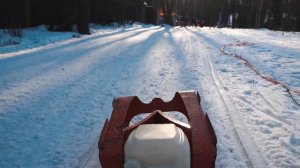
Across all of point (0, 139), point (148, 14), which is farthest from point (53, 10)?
point (148, 14)

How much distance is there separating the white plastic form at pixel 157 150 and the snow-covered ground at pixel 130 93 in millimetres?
878

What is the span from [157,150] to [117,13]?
31.1 metres

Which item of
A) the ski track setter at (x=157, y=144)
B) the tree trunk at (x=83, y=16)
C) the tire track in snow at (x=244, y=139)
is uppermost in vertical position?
the tree trunk at (x=83, y=16)

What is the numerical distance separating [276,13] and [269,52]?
3353cm

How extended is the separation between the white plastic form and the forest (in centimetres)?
1179

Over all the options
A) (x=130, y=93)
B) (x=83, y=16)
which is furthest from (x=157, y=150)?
(x=83, y=16)

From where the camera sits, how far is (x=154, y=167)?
5.63 ft

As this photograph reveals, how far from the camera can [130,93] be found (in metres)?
4.72

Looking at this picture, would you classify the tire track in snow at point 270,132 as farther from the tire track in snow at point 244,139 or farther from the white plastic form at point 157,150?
the white plastic form at point 157,150

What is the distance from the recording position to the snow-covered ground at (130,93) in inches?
110

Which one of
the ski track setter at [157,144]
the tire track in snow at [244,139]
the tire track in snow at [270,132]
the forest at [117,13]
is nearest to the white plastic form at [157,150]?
the ski track setter at [157,144]

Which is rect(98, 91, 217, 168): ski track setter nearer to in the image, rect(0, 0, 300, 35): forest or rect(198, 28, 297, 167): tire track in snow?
rect(198, 28, 297, 167): tire track in snow

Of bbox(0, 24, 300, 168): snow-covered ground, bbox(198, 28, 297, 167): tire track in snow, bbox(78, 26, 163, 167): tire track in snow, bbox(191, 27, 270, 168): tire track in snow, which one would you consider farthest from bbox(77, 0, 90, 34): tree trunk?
bbox(198, 28, 297, 167): tire track in snow

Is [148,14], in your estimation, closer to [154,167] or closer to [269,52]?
[269,52]
